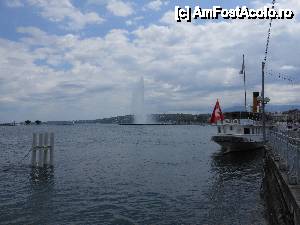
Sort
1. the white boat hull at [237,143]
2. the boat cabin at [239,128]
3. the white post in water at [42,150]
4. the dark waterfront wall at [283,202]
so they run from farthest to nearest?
1. the boat cabin at [239,128]
2. the white boat hull at [237,143]
3. the white post in water at [42,150]
4. the dark waterfront wall at [283,202]

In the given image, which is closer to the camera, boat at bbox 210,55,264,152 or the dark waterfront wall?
the dark waterfront wall

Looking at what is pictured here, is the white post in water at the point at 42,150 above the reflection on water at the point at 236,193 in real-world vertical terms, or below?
above

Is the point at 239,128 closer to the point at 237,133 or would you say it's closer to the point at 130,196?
the point at 237,133

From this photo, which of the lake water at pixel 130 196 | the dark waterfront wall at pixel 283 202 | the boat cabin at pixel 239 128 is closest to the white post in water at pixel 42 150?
the lake water at pixel 130 196

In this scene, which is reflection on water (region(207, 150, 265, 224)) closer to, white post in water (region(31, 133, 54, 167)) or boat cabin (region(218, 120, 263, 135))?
boat cabin (region(218, 120, 263, 135))

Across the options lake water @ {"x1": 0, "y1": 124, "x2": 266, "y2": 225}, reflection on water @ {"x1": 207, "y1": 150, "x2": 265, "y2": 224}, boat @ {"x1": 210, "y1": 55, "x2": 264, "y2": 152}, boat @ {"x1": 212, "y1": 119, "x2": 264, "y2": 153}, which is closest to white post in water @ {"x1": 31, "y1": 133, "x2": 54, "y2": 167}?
lake water @ {"x1": 0, "y1": 124, "x2": 266, "y2": 225}

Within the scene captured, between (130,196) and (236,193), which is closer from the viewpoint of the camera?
(130,196)

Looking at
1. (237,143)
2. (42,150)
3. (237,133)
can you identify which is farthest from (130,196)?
(237,133)

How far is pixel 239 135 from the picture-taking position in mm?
50688

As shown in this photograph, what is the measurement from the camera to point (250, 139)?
50.9m

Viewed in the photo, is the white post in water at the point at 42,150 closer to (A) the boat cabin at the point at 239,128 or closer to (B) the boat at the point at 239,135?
(B) the boat at the point at 239,135

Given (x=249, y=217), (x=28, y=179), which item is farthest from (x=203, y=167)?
(x=249, y=217)

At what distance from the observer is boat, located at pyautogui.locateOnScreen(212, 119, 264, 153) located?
166 ft

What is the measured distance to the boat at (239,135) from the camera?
5049 centimetres
